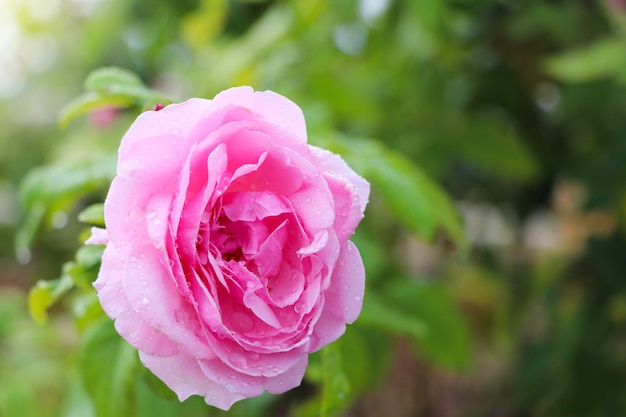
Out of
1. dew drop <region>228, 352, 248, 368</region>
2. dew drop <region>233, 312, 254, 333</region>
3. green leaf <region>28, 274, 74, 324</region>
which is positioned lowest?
green leaf <region>28, 274, 74, 324</region>

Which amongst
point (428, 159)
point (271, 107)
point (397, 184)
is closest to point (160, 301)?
point (271, 107)

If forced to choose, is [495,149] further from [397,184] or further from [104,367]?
[104,367]

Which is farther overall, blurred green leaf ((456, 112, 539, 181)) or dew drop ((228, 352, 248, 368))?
blurred green leaf ((456, 112, 539, 181))

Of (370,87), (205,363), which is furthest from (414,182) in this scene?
(370,87)

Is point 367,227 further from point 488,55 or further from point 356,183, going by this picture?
point 356,183

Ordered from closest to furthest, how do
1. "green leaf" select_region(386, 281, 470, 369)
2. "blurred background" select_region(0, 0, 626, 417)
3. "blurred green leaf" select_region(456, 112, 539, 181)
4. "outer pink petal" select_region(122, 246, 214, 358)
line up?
"outer pink petal" select_region(122, 246, 214, 358) → "blurred background" select_region(0, 0, 626, 417) → "green leaf" select_region(386, 281, 470, 369) → "blurred green leaf" select_region(456, 112, 539, 181)

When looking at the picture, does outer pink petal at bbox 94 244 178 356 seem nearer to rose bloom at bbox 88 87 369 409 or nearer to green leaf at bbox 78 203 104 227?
rose bloom at bbox 88 87 369 409

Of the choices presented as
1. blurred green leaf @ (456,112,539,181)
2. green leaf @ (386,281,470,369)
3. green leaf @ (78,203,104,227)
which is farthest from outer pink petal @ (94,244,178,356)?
blurred green leaf @ (456,112,539,181)
